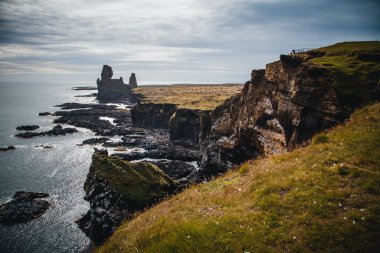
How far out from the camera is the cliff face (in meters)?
29.5

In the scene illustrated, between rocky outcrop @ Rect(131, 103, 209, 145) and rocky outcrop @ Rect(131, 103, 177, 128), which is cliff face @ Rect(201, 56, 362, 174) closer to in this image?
rocky outcrop @ Rect(131, 103, 209, 145)

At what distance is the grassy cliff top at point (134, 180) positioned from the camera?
30016 millimetres

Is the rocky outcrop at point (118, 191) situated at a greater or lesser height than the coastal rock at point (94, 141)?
greater

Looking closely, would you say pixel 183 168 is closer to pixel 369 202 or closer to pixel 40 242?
pixel 40 242

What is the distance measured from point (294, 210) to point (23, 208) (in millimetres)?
49142

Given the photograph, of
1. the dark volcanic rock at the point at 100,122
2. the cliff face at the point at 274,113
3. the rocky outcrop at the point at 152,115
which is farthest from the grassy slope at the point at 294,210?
the rocky outcrop at the point at 152,115

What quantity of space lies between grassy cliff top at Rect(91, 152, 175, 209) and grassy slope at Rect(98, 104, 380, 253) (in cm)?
1318

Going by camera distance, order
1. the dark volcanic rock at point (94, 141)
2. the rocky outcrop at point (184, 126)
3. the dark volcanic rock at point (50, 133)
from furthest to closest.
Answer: the dark volcanic rock at point (50, 133), the rocky outcrop at point (184, 126), the dark volcanic rock at point (94, 141)

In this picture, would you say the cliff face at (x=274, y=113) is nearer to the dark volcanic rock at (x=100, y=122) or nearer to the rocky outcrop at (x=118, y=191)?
the rocky outcrop at (x=118, y=191)

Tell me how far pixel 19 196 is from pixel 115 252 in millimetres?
46922

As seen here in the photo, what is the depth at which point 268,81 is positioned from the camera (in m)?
42.3

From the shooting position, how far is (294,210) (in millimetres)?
12484

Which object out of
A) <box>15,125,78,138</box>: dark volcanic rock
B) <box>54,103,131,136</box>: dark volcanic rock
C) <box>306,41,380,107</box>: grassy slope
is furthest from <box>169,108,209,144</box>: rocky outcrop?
<box>306,41,380,107</box>: grassy slope

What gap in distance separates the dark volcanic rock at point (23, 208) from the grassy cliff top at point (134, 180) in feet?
65.1
